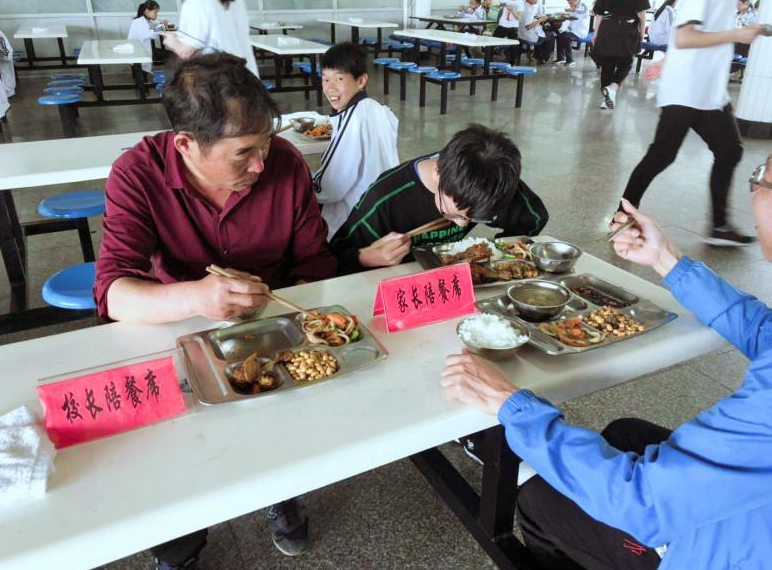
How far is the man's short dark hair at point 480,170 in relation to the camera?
141 centimetres

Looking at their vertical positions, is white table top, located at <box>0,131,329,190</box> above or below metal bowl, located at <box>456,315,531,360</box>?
above

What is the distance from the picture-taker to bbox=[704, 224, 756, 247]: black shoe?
3381 millimetres

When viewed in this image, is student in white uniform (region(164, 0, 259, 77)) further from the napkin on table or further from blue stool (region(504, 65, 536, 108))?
blue stool (region(504, 65, 536, 108))

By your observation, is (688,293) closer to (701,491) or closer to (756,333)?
(756,333)

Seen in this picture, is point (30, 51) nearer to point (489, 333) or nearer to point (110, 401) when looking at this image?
point (110, 401)

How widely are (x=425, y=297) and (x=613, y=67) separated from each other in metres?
6.78

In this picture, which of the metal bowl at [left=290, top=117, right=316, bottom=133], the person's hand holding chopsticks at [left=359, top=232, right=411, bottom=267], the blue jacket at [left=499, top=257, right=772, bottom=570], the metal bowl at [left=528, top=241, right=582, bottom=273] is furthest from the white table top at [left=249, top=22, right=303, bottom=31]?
the blue jacket at [left=499, top=257, right=772, bottom=570]

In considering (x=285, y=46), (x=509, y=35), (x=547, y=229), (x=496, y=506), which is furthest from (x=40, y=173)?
(x=509, y=35)

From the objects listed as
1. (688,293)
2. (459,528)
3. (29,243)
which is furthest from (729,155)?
(29,243)

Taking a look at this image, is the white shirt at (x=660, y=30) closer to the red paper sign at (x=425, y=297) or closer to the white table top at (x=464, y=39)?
the white table top at (x=464, y=39)

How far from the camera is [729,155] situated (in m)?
3.09

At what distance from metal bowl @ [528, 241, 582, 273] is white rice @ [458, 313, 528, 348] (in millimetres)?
350

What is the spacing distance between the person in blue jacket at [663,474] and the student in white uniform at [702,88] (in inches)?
90.4

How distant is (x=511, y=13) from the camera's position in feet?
34.2
